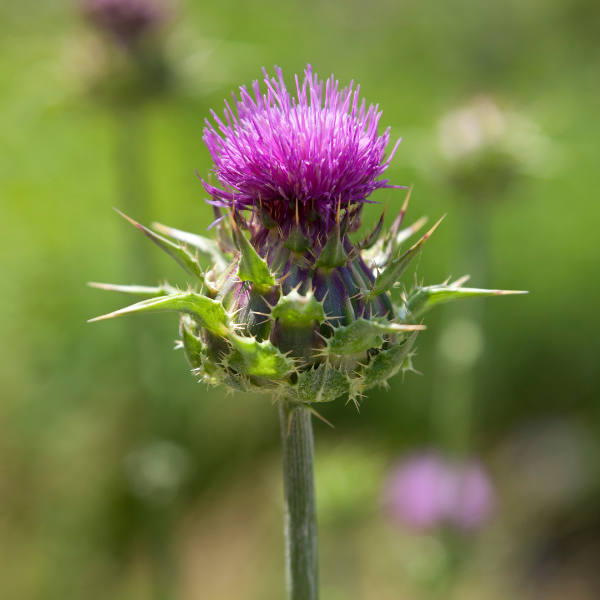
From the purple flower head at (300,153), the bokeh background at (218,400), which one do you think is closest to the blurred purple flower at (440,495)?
the bokeh background at (218,400)

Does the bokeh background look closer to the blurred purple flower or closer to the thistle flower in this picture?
the blurred purple flower

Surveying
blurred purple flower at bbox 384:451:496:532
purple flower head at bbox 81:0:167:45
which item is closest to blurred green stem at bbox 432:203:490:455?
blurred purple flower at bbox 384:451:496:532

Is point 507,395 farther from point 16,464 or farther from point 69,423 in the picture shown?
point 16,464

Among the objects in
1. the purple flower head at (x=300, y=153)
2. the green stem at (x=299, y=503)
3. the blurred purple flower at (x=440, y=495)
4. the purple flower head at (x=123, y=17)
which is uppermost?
the purple flower head at (x=123, y=17)

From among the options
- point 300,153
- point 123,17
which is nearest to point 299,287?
point 300,153

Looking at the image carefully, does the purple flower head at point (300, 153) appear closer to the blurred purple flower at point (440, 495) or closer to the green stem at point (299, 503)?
the green stem at point (299, 503)

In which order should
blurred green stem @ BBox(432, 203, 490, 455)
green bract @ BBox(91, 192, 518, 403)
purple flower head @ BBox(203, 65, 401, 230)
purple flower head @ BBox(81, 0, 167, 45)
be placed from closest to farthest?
green bract @ BBox(91, 192, 518, 403)
purple flower head @ BBox(203, 65, 401, 230)
blurred green stem @ BBox(432, 203, 490, 455)
purple flower head @ BBox(81, 0, 167, 45)

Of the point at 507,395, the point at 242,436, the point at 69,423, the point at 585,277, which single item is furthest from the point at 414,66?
the point at 69,423
